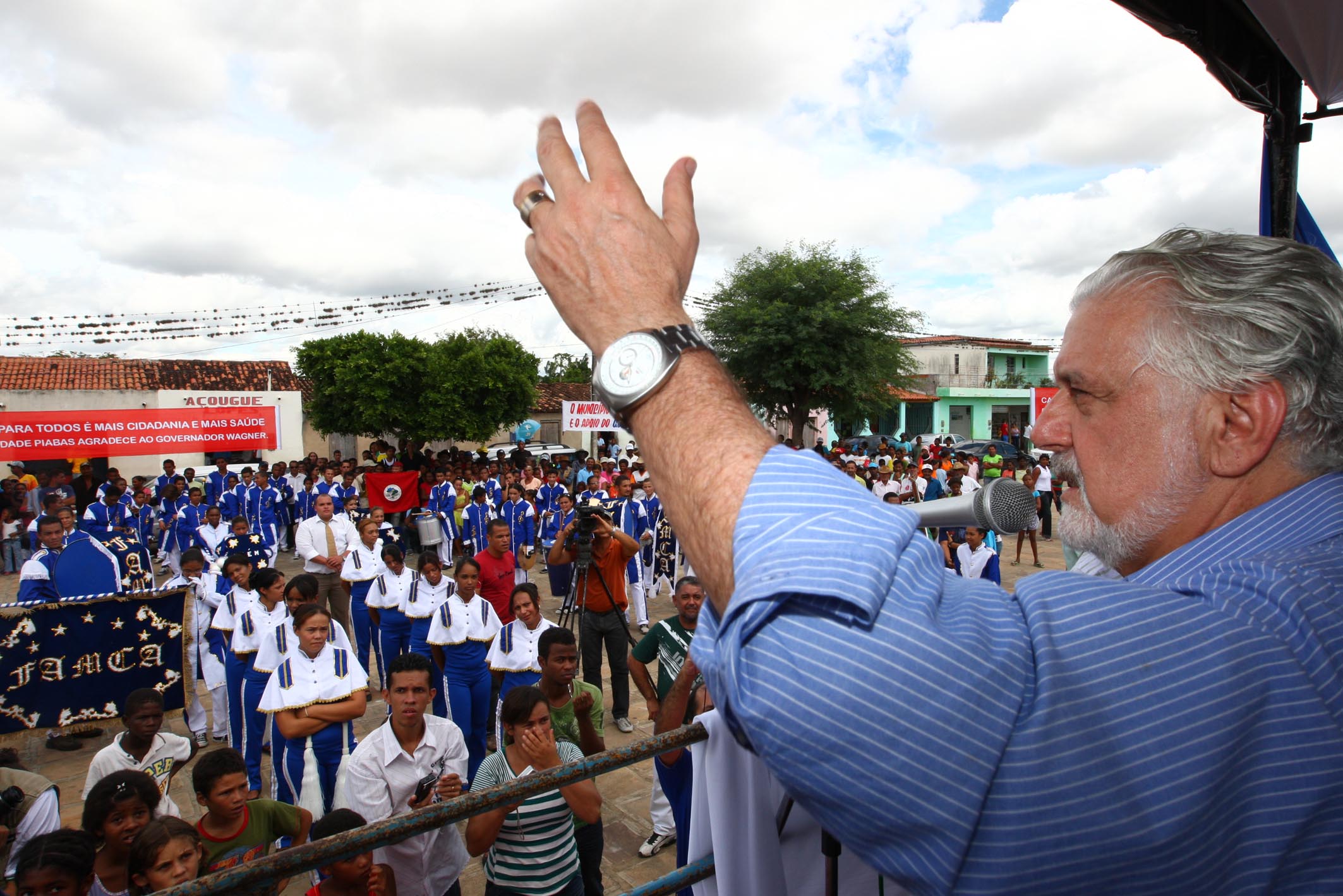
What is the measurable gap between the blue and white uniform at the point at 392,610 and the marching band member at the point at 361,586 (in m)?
0.52

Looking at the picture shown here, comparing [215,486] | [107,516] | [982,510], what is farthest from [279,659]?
[215,486]

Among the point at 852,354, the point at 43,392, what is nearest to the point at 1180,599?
the point at 852,354

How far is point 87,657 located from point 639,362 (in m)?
7.53

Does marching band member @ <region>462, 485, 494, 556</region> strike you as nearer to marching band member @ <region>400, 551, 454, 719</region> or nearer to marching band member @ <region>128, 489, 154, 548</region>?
marching band member @ <region>128, 489, 154, 548</region>

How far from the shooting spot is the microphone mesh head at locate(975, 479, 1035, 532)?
1.29 metres

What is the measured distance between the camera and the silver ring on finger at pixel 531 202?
95 centimetres

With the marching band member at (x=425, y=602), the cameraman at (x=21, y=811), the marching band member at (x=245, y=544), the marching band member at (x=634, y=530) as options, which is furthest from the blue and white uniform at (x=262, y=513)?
the cameraman at (x=21, y=811)

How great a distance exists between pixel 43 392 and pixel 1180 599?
98.3 feet

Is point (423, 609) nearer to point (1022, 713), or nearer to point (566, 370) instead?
point (1022, 713)

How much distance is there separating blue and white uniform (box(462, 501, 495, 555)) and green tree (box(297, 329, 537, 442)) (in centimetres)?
1152

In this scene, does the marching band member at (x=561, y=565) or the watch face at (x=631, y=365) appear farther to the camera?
the marching band member at (x=561, y=565)

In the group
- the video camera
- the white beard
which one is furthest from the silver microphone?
the video camera

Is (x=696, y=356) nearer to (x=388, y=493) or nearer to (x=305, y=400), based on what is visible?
(x=388, y=493)

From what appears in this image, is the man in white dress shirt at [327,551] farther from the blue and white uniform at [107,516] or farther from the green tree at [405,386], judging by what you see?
the green tree at [405,386]
